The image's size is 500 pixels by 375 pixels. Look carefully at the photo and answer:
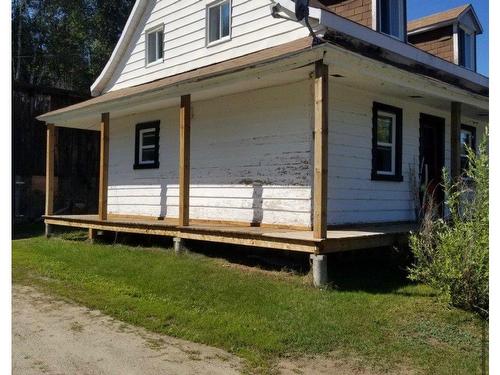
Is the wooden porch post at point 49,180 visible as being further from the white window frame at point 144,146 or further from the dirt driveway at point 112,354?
the dirt driveway at point 112,354

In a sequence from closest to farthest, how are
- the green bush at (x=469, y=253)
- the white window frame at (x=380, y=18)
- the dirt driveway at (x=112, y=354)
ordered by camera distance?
the dirt driveway at (x=112, y=354)
the green bush at (x=469, y=253)
the white window frame at (x=380, y=18)

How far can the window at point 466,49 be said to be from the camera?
14.5m

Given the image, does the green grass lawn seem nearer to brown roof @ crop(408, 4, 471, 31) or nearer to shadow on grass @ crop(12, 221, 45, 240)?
shadow on grass @ crop(12, 221, 45, 240)

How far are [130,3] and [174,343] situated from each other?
30823mm

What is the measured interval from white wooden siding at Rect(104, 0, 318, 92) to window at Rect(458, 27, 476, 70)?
646 centimetres

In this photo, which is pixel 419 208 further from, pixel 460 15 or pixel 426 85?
pixel 460 15

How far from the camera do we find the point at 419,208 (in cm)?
1159

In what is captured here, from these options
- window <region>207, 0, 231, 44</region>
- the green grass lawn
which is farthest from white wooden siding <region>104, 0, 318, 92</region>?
Answer: the green grass lawn

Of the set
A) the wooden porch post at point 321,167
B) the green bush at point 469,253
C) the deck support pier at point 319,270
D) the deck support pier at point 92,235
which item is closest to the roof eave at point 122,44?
the deck support pier at point 92,235

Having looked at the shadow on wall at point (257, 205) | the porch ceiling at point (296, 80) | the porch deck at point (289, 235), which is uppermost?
the porch ceiling at point (296, 80)

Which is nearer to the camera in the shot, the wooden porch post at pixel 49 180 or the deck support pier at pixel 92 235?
the deck support pier at pixel 92 235

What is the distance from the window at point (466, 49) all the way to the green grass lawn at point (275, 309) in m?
7.90

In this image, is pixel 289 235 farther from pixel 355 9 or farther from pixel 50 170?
pixel 50 170
